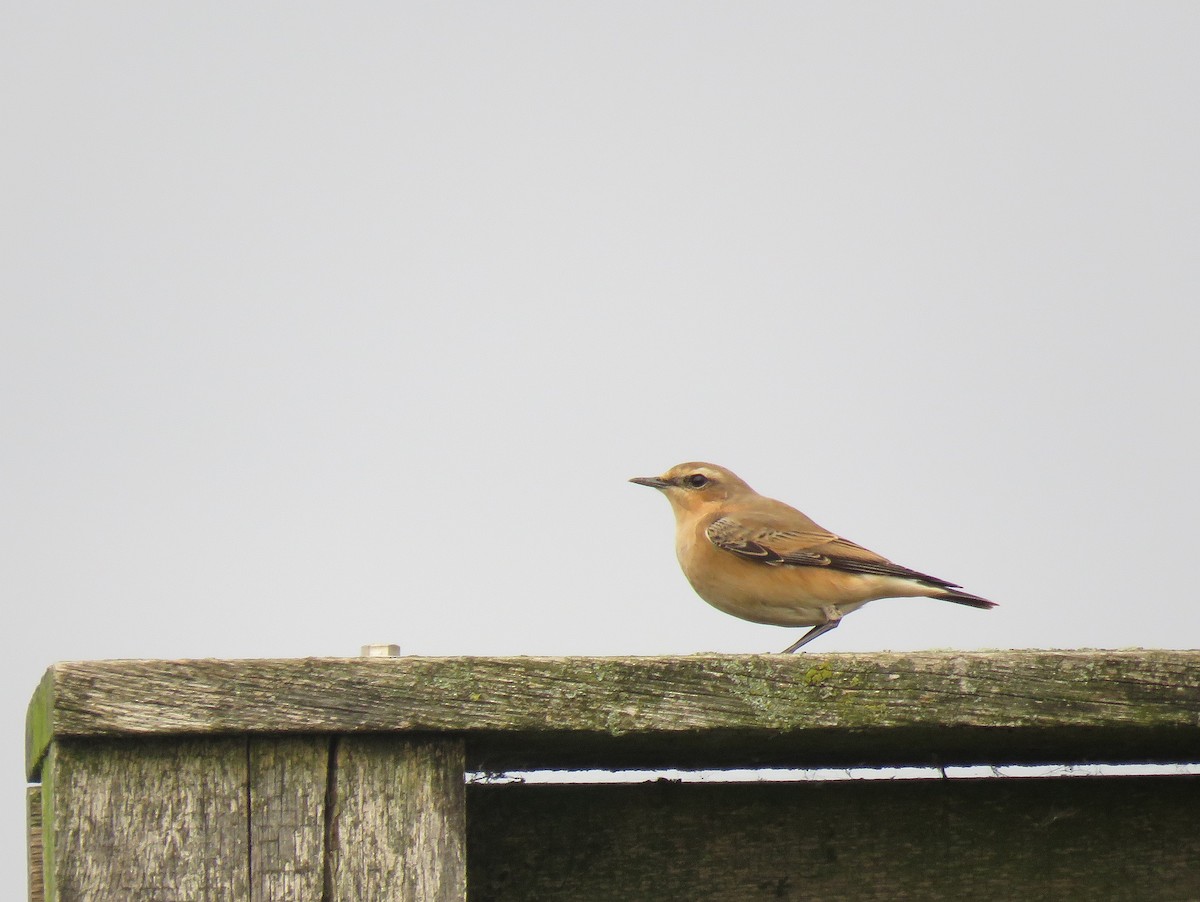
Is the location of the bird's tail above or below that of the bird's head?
below

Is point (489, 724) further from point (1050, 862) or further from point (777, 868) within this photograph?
point (1050, 862)

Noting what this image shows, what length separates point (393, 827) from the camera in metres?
3.19

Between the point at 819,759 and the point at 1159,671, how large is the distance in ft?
2.92

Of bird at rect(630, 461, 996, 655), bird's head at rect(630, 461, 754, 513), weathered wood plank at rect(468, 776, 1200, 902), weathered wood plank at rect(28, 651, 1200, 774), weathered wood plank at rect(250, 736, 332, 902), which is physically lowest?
weathered wood plank at rect(468, 776, 1200, 902)

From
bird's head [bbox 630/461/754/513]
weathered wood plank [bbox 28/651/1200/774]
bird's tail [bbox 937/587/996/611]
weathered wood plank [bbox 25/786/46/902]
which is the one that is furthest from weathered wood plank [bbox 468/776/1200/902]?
bird's head [bbox 630/461/754/513]

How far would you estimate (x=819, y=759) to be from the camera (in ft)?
13.0

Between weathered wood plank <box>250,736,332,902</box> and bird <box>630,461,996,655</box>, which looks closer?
weathered wood plank <box>250,736,332,902</box>

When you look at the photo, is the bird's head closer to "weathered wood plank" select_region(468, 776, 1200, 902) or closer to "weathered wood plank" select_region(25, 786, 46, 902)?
"weathered wood plank" select_region(468, 776, 1200, 902)

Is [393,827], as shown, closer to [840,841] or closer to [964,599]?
[840,841]

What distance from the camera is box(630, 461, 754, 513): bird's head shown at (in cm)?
956

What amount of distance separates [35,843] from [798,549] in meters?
5.37

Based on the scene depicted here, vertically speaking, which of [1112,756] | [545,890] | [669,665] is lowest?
[545,890]

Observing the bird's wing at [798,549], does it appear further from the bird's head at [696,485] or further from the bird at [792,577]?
the bird's head at [696,485]

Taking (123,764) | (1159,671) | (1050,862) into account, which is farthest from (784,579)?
(123,764)
